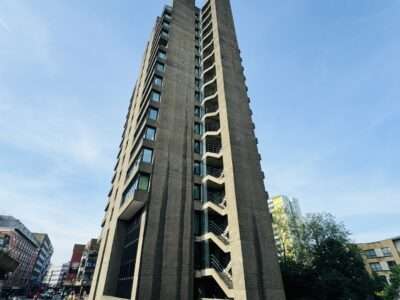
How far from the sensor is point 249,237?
754 inches

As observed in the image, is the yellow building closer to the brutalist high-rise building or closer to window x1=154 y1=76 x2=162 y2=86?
the brutalist high-rise building

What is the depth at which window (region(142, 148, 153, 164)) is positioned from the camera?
22953mm

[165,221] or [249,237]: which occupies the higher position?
[165,221]

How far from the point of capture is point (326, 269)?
2819cm

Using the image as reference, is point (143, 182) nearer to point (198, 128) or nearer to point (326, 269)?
point (198, 128)

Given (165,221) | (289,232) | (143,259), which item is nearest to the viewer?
(143,259)

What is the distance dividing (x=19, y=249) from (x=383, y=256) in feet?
352

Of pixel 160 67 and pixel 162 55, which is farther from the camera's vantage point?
pixel 162 55

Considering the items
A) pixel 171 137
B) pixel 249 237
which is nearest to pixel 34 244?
pixel 171 137

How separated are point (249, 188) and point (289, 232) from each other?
2058 centimetres

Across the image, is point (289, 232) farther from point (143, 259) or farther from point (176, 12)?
point (176, 12)

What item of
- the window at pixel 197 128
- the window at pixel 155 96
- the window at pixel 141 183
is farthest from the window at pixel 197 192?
the window at pixel 155 96

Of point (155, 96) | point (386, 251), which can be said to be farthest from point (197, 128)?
point (386, 251)

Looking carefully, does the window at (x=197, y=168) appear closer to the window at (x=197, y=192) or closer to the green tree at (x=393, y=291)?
the window at (x=197, y=192)
